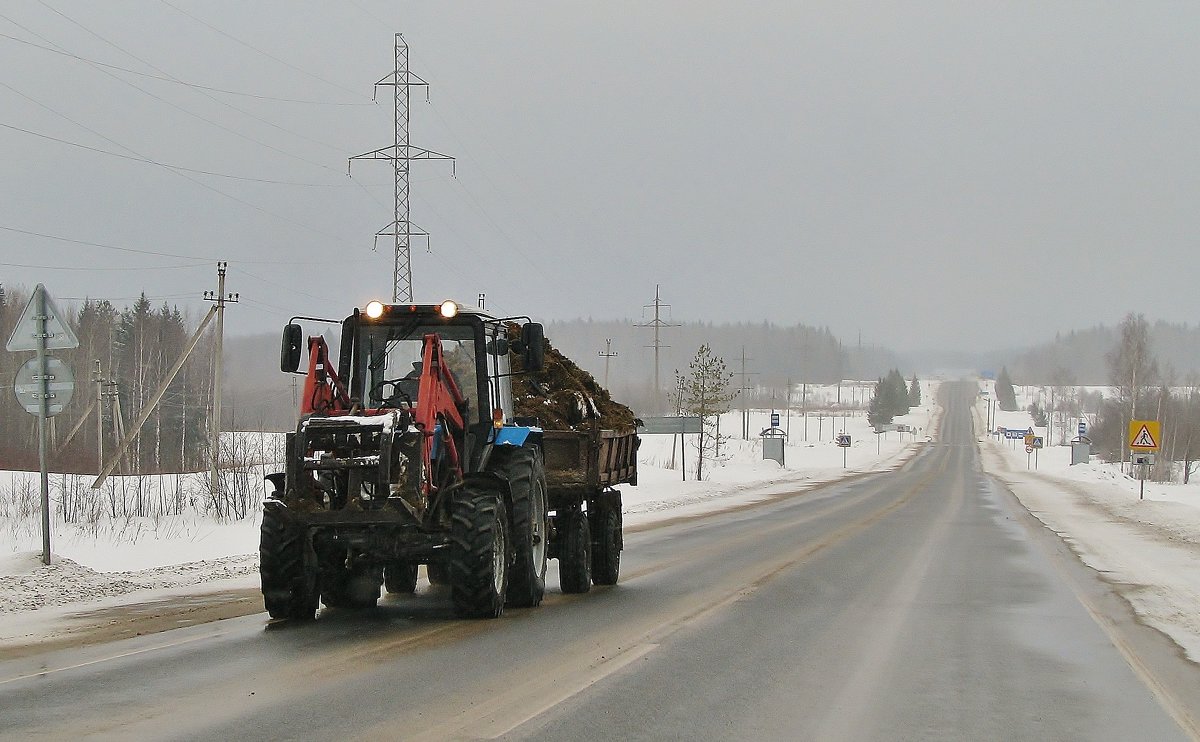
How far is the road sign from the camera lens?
15273 millimetres

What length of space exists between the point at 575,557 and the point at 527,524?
2.29 m

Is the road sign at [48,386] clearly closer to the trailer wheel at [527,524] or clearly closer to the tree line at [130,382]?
the trailer wheel at [527,524]

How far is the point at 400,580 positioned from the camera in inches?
555

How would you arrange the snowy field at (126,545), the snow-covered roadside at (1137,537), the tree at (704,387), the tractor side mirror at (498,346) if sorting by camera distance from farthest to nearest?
1. the tree at (704,387)
2. the snow-covered roadside at (1137,537)
3. the snowy field at (126,545)
4. the tractor side mirror at (498,346)

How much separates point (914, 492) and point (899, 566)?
33091 millimetres

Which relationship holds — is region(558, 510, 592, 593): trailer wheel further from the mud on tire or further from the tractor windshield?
the tractor windshield

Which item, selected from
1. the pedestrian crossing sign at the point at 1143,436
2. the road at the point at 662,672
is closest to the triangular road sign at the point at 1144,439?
the pedestrian crossing sign at the point at 1143,436

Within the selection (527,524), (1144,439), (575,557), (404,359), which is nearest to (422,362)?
(404,359)

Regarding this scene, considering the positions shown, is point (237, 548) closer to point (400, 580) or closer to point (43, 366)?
point (43, 366)

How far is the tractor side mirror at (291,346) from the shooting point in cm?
1135

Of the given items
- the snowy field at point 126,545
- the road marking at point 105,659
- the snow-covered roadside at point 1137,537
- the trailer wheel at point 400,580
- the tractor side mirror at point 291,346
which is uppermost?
the tractor side mirror at point 291,346

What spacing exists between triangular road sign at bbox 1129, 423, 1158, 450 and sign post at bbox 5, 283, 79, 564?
3534cm

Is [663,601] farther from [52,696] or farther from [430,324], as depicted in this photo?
[52,696]

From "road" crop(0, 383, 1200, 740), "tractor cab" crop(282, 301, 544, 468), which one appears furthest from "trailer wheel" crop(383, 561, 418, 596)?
"tractor cab" crop(282, 301, 544, 468)
